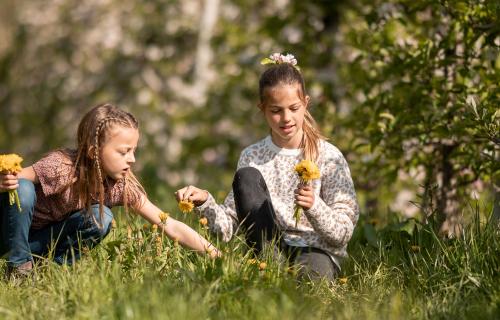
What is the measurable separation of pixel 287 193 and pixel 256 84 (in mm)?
4973

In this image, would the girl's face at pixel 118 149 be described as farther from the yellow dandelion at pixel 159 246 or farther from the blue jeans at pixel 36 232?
the yellow dandelion at pixel 159 246

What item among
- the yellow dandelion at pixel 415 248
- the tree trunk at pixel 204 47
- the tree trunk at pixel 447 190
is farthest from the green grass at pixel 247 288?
the tree trunk at pixel 204 47

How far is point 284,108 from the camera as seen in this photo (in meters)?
3.64

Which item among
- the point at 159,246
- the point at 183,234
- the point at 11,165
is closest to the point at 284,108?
the point at 183,234

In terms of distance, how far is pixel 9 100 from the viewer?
14555 mm

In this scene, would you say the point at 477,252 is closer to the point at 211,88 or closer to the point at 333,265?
the point at 333,265

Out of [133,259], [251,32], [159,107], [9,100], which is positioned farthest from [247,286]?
[9,100]

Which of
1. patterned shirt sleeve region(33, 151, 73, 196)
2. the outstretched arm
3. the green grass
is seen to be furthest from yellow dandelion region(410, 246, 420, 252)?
patterned shirt sleeve region(33, 151, 73, 196)

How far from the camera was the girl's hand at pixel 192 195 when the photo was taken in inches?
137

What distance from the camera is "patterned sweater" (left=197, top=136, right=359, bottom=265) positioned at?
3.67 meters

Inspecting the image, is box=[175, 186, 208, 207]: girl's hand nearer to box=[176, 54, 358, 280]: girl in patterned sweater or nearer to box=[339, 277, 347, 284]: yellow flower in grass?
box=[176, 54, 358, 280]: girl in patterned sweater

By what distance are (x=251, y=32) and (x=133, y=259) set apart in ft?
20.9

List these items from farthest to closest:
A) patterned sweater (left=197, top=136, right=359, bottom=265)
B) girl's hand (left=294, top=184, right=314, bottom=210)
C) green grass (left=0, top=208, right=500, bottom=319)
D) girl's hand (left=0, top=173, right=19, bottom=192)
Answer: patterned sweater (left=197, top=136, right=359, bottom=265), girl's hand (left=294, top=184, right=314, bottom=210), girl's hand (left=0, top=173, right=19, bottom=192), green grass (left=0, top=208, right=500, bottom=319)

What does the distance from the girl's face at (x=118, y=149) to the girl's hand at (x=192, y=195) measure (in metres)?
0.25
